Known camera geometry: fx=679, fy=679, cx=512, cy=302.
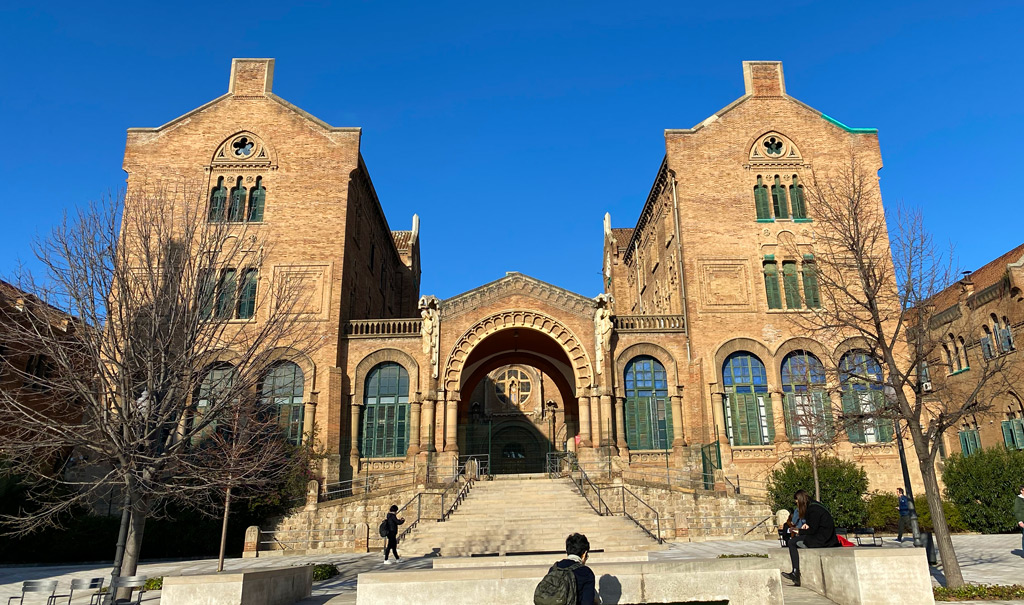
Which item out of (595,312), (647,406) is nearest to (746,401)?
(647,406)

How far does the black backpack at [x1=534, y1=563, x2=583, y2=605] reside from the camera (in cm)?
678

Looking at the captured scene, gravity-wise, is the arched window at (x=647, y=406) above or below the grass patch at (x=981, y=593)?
above

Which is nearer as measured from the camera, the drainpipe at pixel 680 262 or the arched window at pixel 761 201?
the drainpipe at pixel 680 262

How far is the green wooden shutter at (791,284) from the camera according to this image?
2884 cm

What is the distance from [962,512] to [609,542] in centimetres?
1300

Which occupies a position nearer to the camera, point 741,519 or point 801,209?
point 741,519

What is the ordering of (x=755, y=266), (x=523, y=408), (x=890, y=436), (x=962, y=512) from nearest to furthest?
(x=962, y=512) → (x=890, y=436) → (x=755, y=266) → (x=523, y=408)

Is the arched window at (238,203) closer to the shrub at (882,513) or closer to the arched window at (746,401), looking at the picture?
the arched window at (746,401)

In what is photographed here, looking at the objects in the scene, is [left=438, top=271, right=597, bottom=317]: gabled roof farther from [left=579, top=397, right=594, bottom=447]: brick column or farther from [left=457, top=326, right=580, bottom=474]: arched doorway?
[left=457, top=326, right=580, bottom=474]: arched doorway

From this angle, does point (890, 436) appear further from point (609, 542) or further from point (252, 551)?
point (252, 551)

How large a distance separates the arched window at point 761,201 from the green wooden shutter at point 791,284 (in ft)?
7.79

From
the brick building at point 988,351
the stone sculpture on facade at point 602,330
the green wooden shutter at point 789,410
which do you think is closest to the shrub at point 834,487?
the green wooden shutter at point 789,410

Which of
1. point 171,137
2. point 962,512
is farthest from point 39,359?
point 962,512

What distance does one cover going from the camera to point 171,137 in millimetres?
30469
